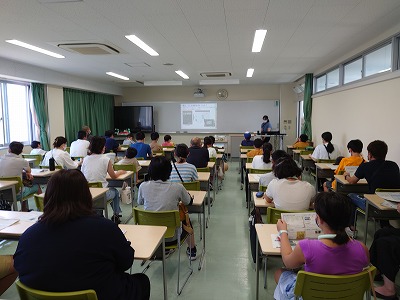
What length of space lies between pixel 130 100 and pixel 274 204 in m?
10.8

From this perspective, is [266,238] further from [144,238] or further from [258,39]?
[258,39]

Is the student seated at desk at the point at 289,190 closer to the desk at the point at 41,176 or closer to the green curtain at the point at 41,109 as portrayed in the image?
the desk at the point at 41,176

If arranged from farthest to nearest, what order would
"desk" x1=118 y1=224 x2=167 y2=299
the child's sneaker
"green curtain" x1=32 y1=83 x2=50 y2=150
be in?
"green curtain" x1=32 y1=83 x2=50 y2=150, the child's sneaker, "desk" x1=118 y1=224 x2=167 y2=299

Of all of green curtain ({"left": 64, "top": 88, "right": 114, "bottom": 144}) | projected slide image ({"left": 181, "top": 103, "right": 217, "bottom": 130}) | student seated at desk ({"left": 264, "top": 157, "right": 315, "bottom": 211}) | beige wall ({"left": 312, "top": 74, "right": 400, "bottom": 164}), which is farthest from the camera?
projected slide image ({"left": 181, "top": 103, "right": 217, "bottom": 130})

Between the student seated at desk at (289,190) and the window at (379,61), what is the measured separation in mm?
3113

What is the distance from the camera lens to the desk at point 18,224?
84.3 inches

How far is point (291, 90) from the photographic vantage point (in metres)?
11.5

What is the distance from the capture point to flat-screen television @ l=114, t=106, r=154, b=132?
477 inches

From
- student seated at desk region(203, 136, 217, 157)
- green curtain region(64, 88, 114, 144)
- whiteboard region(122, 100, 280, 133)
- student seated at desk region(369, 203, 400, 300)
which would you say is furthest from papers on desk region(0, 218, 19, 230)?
whiteboard region(122, 100, 280, 133)

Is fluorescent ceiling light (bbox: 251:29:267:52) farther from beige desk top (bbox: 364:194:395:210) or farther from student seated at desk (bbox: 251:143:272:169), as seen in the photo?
beige desk top (bbox: 364:194:395:210)

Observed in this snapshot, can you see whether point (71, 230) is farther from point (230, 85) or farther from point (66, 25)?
point (230, 85)

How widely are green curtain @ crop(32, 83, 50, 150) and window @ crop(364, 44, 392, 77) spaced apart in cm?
788

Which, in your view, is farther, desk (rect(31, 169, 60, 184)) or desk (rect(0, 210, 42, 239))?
desk (rect(31, 169, 60, 184))

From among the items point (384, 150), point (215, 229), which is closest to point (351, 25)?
point (384, 150)
